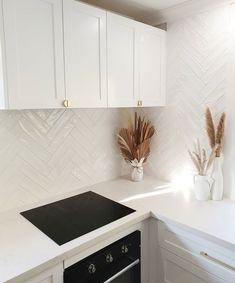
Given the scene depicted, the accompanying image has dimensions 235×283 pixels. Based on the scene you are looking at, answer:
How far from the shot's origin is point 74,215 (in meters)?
1.46

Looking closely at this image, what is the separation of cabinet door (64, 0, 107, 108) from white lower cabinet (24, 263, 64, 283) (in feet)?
2.70

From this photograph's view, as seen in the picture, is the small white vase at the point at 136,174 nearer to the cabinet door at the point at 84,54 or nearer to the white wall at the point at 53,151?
the white wall at the point at 53,151

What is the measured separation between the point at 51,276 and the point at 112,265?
34 centimetres

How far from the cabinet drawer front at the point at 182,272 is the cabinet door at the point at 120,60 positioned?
101 cm

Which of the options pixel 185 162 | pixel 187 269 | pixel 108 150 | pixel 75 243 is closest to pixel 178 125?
pixel 185 162

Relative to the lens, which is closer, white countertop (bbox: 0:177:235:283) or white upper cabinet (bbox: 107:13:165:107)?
white countertop (bbox: 0:177:235:283)

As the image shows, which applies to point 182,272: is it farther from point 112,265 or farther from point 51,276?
point 51,276

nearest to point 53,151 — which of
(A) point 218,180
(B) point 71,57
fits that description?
(B) point 71,57

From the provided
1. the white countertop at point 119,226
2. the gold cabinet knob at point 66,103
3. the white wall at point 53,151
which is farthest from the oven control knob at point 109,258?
the gold cabinet knob at point 66,103

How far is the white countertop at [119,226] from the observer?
1.02 m

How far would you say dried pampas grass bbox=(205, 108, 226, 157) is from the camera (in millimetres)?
1584

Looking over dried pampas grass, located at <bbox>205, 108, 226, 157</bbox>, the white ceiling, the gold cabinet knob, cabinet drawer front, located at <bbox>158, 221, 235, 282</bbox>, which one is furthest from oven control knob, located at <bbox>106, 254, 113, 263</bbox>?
the white ceiling

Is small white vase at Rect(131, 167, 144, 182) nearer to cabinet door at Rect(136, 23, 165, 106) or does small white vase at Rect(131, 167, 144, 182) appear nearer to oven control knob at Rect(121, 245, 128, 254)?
cabinet door at Rect(136, 23, 165, 106)

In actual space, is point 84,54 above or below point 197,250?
above
